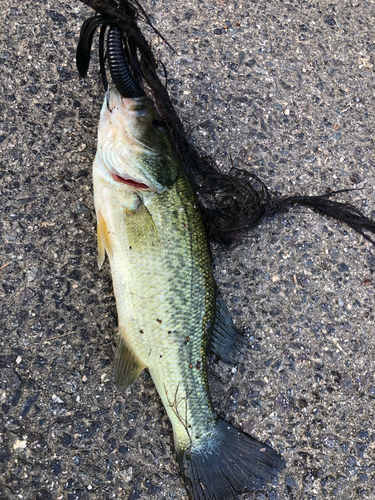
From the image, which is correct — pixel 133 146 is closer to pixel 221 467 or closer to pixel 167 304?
pixel 167 304

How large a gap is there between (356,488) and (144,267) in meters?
2.16

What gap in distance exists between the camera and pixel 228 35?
3285mm

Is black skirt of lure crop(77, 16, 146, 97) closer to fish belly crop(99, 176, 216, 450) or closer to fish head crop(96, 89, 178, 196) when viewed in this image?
fish head crop(96, 89, 178, 196)

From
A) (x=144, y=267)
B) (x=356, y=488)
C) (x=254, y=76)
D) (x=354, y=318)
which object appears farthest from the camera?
(x=254, y=76)

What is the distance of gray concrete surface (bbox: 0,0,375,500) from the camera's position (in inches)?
97.5

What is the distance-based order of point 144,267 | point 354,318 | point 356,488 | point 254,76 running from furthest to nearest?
point 254,76, point 354,318, point 356,488, point 144,267

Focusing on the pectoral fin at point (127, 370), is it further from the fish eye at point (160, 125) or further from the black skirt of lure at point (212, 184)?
the fish eye at point (160, 125)

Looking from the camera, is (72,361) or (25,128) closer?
(72,361)

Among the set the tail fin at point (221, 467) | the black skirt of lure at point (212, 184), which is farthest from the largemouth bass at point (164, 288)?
the black skirt of lure at point (212, 184)

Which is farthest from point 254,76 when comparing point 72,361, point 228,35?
point 72,361

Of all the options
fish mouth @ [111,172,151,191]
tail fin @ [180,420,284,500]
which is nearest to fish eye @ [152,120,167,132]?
fish mouth @ [111,172,151,191]

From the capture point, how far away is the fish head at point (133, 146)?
2.42 m

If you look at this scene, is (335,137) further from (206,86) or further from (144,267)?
(144,267)

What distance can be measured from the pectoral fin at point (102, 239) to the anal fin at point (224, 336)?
31.4 inches
